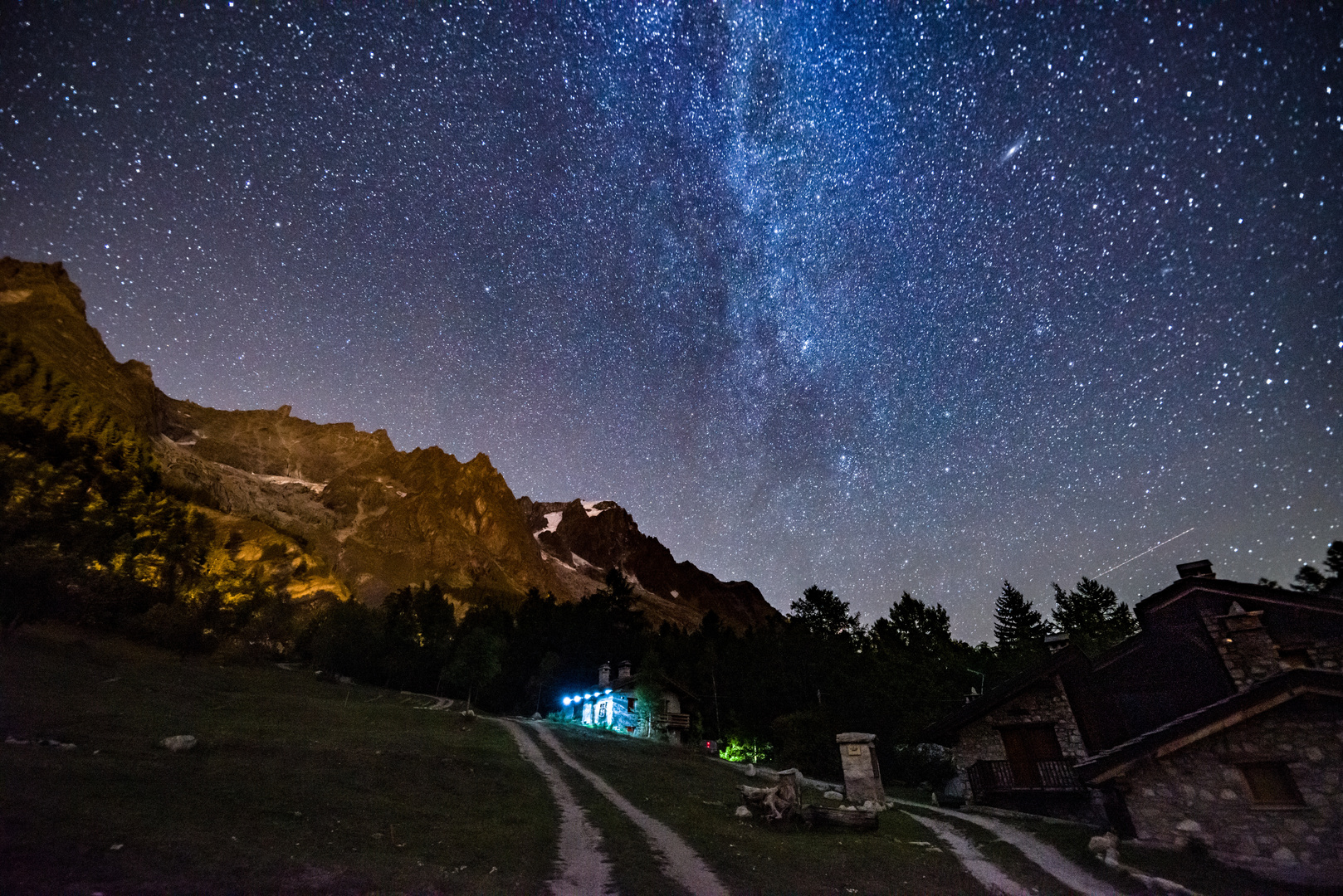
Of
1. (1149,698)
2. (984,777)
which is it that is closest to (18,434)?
(984,777)

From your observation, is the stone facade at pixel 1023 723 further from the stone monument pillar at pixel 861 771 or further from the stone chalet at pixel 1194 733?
the stone monument pillar at pixel 861 771

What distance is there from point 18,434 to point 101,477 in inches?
371

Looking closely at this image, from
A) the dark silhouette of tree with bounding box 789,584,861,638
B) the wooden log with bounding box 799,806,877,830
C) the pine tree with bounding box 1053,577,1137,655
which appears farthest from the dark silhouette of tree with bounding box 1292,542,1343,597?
the wooden log with bounding box 799,806,877,830

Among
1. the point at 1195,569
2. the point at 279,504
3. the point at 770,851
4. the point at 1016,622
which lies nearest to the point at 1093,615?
the point at 1016,622

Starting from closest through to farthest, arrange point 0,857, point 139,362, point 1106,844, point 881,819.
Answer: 1. point 0,857
2. point 1106,844
3. point 881,819
4. point 139,362

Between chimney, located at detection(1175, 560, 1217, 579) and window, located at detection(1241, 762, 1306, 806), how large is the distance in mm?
11683

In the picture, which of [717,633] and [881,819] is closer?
[881,819]

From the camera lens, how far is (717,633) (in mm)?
77875

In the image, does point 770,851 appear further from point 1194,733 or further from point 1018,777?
point 1018,777

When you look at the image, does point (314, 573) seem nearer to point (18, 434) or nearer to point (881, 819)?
point (18, 434)

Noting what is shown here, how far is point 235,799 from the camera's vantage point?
42.2ft

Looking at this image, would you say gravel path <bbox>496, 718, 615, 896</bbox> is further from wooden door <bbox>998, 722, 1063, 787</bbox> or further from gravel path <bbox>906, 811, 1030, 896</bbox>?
wooden door <bbox>998, 722, 1063, 787</bbox>

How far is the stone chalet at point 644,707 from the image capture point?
50156mm

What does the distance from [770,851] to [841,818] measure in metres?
4.34
